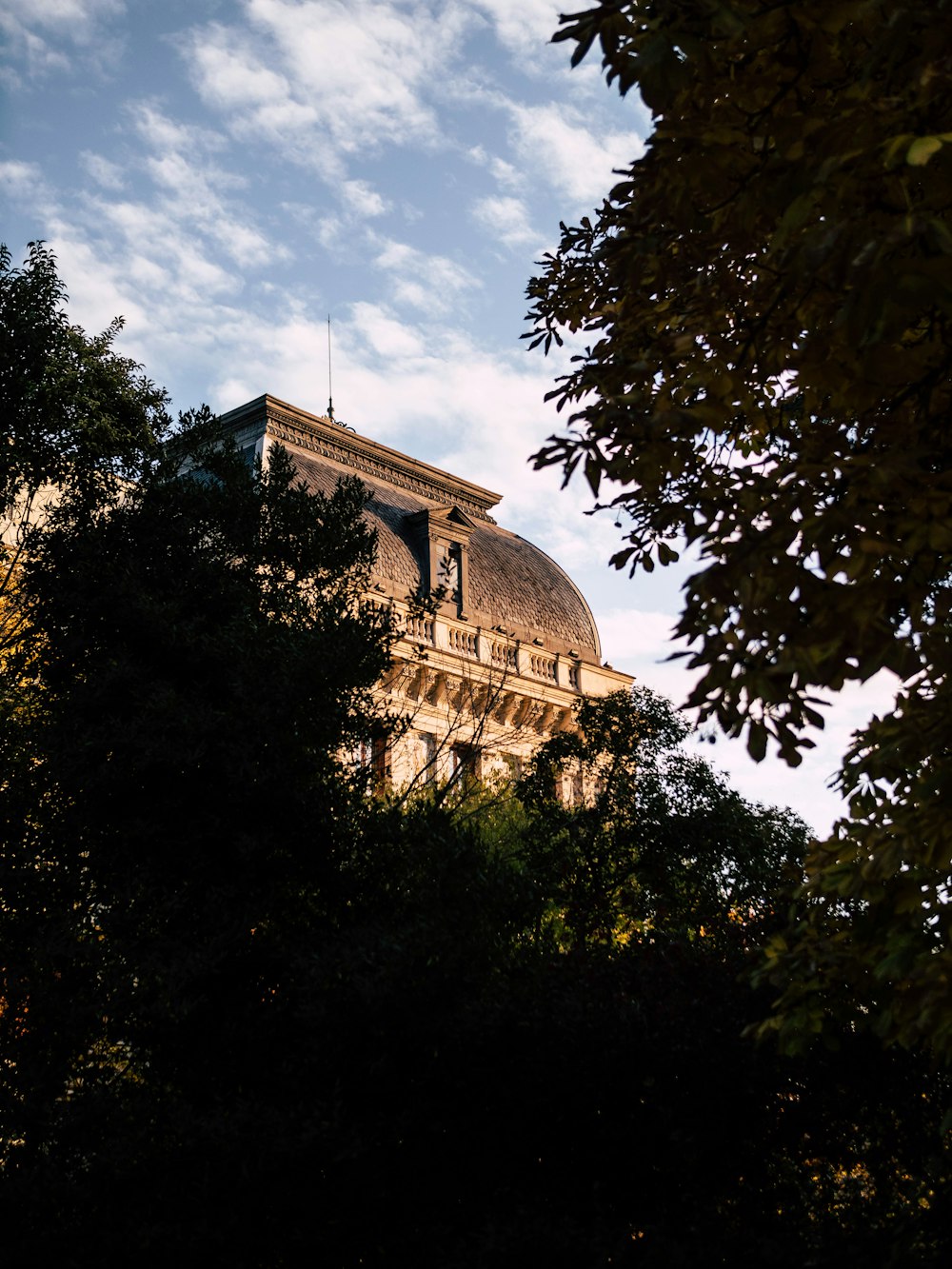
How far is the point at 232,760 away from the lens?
10.2 meters

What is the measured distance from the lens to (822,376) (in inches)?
162

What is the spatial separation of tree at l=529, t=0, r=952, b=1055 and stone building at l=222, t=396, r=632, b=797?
20153mm

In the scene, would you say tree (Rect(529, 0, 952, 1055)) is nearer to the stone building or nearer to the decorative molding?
the stone building

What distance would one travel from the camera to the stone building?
28.9 m

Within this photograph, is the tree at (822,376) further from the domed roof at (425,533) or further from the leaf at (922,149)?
the domed roof at (425,533)

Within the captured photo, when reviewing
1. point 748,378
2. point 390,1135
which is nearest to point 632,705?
point 390,1135

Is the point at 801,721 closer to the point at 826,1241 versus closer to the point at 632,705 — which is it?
the point at 826,1241

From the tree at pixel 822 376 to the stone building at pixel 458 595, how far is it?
2015cm

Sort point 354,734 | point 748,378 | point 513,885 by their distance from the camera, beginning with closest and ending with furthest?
1. point 748,378
2. point 513,885
3. point 354,734

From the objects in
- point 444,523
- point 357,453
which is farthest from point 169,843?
point 357,453

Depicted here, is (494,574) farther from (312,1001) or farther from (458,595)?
(312,1001)

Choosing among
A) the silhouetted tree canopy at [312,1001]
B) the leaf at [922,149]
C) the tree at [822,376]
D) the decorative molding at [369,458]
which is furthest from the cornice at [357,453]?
the leaf at [922,149]

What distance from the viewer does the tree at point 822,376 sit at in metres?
3.40

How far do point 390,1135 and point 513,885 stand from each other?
2509 mm
